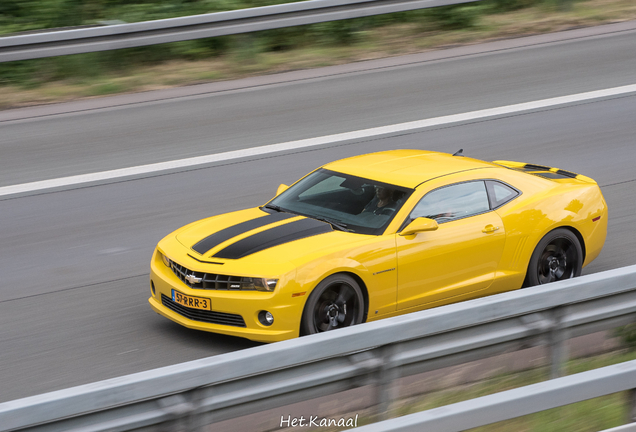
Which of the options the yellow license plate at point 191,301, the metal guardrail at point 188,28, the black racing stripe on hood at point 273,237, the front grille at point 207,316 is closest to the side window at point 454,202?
the black racing stripe on hood at point 273,237

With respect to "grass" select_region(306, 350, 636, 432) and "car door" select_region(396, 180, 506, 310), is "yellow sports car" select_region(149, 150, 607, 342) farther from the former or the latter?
"grass" select_region(306, 350, 636, 432)

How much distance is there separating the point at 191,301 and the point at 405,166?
2391 mm

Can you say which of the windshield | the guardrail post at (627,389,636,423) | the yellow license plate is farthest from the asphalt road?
the guardrail post at (627,389,636,423)

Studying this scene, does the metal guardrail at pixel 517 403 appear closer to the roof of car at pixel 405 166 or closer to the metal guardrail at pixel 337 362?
the metal guardrail at pixel 337 362

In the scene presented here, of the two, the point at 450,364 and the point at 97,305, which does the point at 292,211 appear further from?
the point at 450,364

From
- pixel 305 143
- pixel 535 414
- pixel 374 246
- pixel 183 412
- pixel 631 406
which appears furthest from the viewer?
pixel 305 143

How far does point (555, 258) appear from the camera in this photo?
7.71 m

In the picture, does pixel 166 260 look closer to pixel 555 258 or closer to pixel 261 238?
pixel 261 238

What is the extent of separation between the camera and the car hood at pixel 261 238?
6.44 m

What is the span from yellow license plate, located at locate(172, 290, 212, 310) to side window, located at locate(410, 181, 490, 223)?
1.84 m

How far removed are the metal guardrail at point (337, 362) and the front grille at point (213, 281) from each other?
6.97 ft

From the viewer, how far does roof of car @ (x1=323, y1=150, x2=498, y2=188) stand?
7332mm

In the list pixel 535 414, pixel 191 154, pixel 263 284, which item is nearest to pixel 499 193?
pixel 263 284

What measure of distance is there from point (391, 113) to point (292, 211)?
6.12 metres
